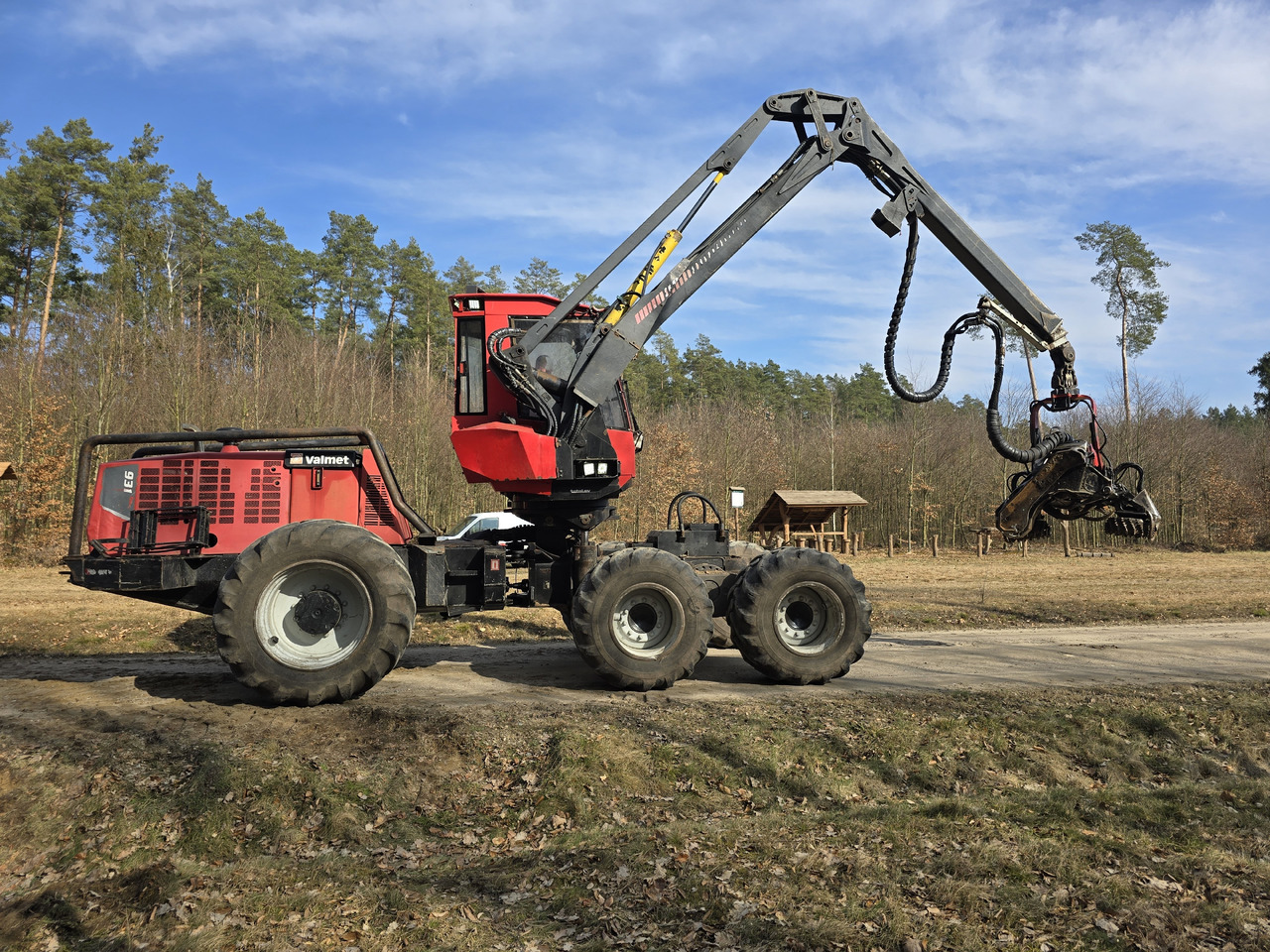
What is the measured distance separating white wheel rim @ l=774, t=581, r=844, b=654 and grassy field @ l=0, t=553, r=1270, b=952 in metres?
0.64

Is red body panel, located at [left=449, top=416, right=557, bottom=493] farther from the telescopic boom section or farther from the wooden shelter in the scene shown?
the wooden shelter

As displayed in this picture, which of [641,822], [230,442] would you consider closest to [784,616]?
[641,822]

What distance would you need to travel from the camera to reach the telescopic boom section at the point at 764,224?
334 inches

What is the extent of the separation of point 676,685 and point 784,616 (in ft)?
4.28

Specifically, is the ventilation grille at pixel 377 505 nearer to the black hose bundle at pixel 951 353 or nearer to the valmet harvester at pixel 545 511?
the valmet harvester at pixel 545 511

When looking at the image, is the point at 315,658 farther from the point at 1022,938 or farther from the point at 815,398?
the point at 815,398

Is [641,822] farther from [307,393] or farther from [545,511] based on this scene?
[307,393]

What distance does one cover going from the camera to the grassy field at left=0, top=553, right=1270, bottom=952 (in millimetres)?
4230

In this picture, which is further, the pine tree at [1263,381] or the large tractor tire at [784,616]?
the pine tree at [1263,381]

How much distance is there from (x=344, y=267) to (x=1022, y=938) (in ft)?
180

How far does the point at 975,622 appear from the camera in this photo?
14.4 m

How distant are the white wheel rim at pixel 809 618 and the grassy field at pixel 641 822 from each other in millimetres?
637

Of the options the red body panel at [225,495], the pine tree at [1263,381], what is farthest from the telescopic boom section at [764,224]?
the pine tree at [1263,381]

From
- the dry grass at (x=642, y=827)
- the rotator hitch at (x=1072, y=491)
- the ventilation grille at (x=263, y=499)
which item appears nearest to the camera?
the dry grass at (x=642, y=827)
